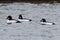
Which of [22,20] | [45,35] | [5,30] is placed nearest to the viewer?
[45,35]

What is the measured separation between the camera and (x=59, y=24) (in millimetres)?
18109

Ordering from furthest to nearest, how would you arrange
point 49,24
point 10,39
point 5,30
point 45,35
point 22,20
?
point 22,20 → point 49,24 → point 5,30 → point 45,35 → point 10,39

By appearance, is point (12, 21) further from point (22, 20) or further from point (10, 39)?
point (10, 39)

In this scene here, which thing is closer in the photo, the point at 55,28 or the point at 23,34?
the point at 23,34

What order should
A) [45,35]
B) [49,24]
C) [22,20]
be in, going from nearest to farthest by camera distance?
[45,35]
[49,24]
[22,20]

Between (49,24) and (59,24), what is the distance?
0.56 meters

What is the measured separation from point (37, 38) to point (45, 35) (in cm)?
85

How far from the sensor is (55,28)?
16.8m

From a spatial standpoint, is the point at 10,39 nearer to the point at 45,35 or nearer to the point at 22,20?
the point at 45,35

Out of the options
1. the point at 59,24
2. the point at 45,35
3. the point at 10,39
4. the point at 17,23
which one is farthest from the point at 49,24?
the point at 10,39

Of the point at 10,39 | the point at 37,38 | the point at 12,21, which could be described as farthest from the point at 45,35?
the point at 12,21

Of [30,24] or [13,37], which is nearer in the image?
[13,37]

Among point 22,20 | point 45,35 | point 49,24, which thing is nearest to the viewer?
point 45,35

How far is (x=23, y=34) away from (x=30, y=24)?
9.91ft
